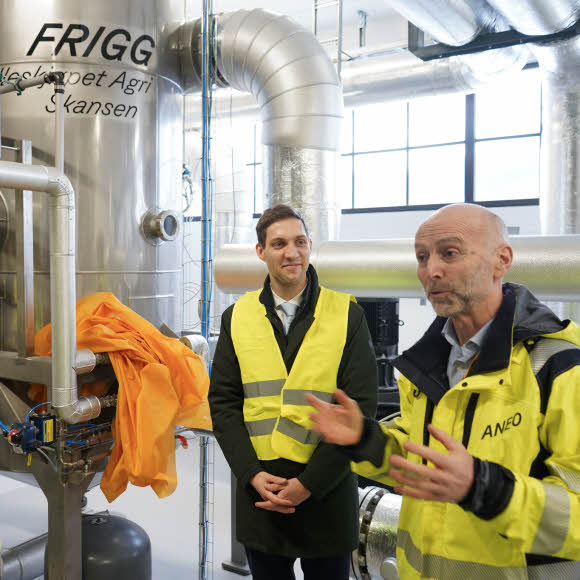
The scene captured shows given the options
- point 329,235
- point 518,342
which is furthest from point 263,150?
point 518,342

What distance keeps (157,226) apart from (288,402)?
5.28ft

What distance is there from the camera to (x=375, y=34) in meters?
7.38

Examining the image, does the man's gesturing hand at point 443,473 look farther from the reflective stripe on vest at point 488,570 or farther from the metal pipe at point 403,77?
the metal pipe at point 403,77

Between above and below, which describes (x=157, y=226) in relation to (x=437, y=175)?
below

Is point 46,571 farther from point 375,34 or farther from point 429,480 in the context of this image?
point 375,34

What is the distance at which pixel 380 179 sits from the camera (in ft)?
28.1

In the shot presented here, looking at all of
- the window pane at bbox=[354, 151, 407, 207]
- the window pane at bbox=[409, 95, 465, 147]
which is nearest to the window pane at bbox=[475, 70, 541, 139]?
the window pane at bbox=[409, 95, 465, 147]

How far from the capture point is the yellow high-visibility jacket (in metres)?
0.96

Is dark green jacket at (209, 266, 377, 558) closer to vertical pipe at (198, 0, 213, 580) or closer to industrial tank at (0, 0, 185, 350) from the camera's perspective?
vertical pipe at (198, 0, 213, 580)

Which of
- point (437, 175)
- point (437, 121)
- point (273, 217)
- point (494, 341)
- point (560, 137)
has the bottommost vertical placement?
point (494, 341)

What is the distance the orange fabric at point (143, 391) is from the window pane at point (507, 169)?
6079mm

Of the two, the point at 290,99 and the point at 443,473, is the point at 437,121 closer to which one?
the point at 290,99

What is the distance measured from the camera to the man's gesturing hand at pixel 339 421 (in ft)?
3.90

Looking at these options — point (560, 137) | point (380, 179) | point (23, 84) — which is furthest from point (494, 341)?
point (380, 179)
